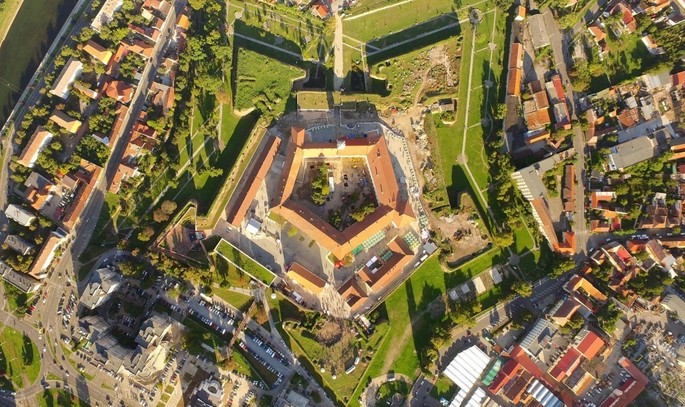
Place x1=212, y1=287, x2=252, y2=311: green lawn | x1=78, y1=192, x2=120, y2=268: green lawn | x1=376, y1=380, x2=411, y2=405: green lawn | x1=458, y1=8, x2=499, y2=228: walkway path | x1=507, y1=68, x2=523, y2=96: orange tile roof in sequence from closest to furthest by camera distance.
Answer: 1. x1=376, y1=380, x2=411, y2=405: green lawn
2. x1=212, y1=287, x2=252, y2=311: green lawn
3. x1=78, y1=192, x2=120, y2=268: green lawn
4. x1=458, y1=8, x2=499, y2=228: walkway path
5. x1=507, y1=68, x2=523, y2=96: orange tile roof

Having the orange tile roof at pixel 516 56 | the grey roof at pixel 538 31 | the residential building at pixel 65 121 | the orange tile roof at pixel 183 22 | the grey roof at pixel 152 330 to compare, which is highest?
the grey roof at pixel 538 31

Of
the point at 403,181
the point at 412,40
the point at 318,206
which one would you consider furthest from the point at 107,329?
the point at 412,40

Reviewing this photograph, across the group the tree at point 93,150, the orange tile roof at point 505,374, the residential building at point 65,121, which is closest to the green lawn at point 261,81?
the tree at point 93,150

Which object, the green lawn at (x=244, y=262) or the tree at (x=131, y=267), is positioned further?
the green lawn at (x=244, y=262)

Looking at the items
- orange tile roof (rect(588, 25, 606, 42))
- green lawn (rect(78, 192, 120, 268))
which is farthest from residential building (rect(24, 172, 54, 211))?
orange tile roof (rect(588, 25, 606, 42))

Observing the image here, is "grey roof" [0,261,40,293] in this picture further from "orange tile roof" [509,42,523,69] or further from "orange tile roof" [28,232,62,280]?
"orange tile roof" [509,42,523,69]

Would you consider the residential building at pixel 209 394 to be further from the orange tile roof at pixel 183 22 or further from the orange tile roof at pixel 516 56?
the orange tile roof at pixel 516 56

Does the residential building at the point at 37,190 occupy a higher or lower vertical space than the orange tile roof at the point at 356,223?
lower

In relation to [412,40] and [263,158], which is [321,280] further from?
[412,40]
